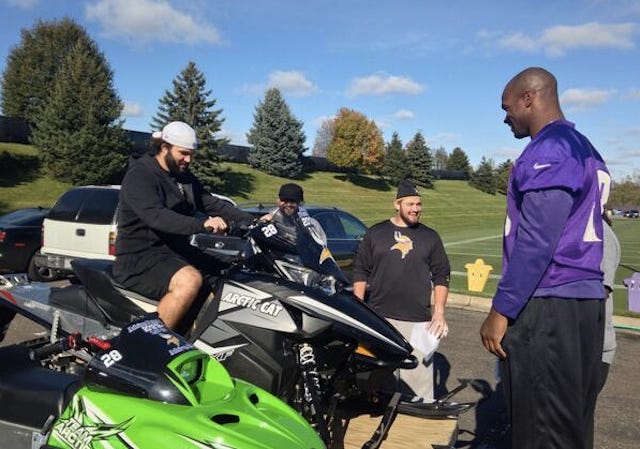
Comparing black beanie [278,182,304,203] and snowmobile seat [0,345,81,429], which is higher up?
black beanie [278,182,304,203]

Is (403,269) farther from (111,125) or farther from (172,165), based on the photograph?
(111,125)

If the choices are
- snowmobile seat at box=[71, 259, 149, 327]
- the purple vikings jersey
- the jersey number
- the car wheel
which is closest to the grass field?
the jersey number

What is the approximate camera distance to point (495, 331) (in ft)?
8.95

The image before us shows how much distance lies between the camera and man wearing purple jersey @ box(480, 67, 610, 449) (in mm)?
2578

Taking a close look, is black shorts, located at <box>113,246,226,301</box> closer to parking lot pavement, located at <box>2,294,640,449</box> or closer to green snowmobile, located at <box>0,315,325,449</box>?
green snowmobile, located at <box>0,315,325,449</box>

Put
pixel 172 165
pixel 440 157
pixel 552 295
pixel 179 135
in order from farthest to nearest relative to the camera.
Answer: pixel 440 157 < pixel 172 165 < pixel 179 135 < pixel 552 295

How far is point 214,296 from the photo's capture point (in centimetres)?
347

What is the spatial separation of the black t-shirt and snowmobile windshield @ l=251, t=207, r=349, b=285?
126 cm

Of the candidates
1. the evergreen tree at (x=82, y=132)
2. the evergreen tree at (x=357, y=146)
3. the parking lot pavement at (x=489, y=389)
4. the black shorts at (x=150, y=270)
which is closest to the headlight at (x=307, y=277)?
the black shorts at (x=150, y=270)

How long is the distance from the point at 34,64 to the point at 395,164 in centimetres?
4074

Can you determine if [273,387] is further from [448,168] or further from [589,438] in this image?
[448,168]

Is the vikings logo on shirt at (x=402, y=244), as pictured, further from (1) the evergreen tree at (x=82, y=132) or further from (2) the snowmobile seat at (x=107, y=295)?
(1) the evergreen tree at (x=82, y=132)

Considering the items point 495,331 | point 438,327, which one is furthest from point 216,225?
point 438,327

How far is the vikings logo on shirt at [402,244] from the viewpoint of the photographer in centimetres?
473
